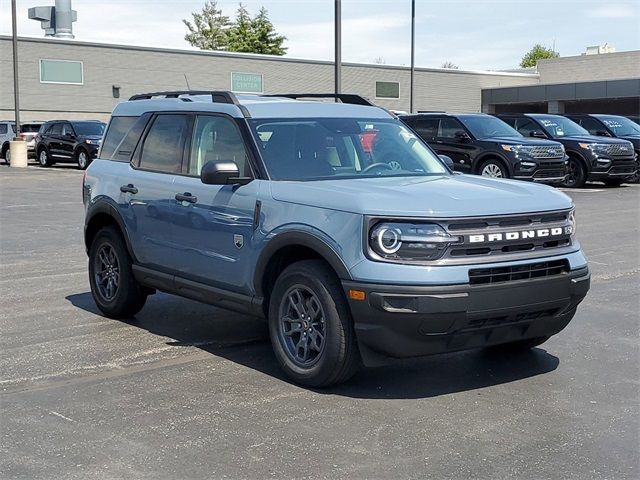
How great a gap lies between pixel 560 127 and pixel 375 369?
60.7 feet

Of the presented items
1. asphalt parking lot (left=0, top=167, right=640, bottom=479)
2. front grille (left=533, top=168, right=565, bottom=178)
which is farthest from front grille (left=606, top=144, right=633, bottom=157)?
asphalt parking lot (left=0, top=167, right=640, bottom=479)

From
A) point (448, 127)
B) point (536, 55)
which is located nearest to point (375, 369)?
point (448, 127)

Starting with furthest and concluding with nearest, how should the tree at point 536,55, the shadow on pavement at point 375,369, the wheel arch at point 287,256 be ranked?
the tree at point 536,55 < the shadow on pavement at point 375,369 < the wheel arch at point 287,256

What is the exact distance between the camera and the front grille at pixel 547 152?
66.5ft

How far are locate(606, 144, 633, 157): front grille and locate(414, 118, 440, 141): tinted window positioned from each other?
14.3 ft

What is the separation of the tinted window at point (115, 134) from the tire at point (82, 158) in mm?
24236

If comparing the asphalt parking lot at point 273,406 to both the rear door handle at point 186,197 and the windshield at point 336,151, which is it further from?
the windshield at point 336,151

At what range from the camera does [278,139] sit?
21.7 feet

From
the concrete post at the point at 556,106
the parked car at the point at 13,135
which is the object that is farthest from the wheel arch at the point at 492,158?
the concrete post at the point at 556,106

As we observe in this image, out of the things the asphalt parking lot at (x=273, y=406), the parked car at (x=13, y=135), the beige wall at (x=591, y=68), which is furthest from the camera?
the beige wall at (x=591, y=68)

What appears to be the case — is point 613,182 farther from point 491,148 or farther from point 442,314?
point 442,314

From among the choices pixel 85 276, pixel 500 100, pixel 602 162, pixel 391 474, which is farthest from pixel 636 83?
pixel 391 474

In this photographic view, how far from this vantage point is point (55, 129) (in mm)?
33406

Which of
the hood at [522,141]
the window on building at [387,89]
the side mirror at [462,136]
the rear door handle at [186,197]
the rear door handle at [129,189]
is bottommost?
the rear door handle at [186,197]
